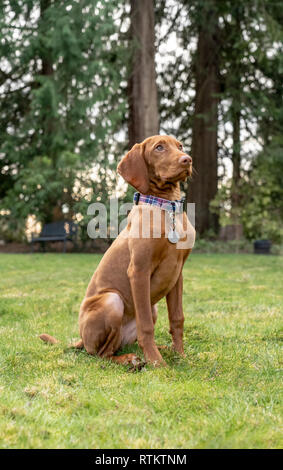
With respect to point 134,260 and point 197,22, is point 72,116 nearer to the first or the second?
point 197,22

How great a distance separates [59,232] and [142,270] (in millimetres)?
12631

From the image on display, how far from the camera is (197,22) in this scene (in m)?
15.0

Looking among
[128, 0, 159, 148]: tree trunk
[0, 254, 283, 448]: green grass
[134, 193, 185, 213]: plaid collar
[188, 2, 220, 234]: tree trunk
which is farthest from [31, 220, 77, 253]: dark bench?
[134, 193, 185, 213]: plaid collar

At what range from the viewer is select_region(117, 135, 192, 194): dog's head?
10.6 ft

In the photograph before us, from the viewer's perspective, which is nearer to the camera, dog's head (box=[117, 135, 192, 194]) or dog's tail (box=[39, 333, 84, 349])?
dog's head (box=[117, 135, 192, 194])

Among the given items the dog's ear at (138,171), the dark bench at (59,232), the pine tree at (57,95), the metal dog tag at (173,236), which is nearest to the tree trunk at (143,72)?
the pine tree at (57,95)

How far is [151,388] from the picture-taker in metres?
2.81

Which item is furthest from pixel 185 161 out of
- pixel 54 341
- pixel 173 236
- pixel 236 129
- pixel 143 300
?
pixel 236 129

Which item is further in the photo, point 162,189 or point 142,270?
point 162,189

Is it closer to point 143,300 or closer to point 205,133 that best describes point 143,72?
point 205,133

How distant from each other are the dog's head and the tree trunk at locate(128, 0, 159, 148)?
32.2 feet

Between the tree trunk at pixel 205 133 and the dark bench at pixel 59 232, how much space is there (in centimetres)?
421

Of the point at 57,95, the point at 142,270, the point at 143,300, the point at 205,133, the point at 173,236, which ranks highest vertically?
the point at 57,95

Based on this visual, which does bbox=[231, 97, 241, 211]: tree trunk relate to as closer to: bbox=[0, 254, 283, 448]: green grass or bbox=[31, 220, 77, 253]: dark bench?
bbox=[31, 220, 77, 253]: dark bench
